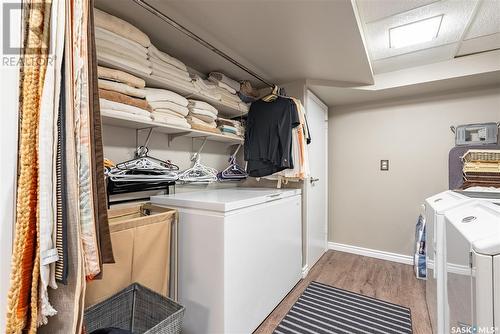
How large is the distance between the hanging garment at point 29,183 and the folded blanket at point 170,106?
93 centimetres

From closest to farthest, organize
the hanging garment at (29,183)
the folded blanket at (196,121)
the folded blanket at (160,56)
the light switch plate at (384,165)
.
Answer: the hanging garment at (29,183) < the folded blanket at (160,56) < the folded blanket at (196,121) < the light switch plate at (384,165)

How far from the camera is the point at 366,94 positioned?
277cm

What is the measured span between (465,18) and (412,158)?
5.03 ft

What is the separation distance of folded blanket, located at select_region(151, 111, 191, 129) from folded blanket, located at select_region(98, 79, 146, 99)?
0.14 meters

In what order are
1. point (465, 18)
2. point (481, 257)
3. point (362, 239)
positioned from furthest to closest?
point (362, 239) < point (465, 18) < point (481, 257)

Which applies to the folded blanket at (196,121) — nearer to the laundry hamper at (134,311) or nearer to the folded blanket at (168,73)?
the folded blanket at (168,73)

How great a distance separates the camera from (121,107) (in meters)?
1.33

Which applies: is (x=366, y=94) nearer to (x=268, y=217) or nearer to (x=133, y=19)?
(x=268, y=217)

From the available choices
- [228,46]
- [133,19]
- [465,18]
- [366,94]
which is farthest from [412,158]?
[133,19]

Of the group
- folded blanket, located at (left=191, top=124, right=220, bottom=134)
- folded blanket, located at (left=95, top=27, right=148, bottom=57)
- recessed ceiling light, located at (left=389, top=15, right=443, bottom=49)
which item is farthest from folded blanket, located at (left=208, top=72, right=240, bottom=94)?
recessed ceiling light, located at (left=389, top=15, right=443, bottom=49)

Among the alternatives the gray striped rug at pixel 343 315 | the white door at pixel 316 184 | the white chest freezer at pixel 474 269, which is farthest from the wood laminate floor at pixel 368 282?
the white chest freezer at pixel 474 269

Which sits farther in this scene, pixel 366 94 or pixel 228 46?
pixel 366 94

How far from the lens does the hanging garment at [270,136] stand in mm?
2141

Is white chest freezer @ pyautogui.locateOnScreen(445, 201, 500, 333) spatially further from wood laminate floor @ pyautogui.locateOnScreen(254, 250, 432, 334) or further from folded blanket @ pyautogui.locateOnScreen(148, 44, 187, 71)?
folded blanket @ pyautogui.locateOnScreen(148, 44, 187, 71)
